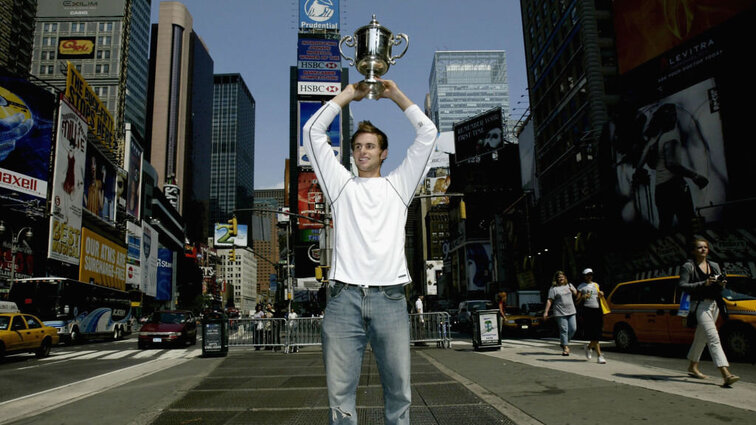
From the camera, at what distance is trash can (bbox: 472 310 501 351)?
13.7 m

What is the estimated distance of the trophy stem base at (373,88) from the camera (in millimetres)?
2949

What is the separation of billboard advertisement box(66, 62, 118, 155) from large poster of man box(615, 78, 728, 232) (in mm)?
39507

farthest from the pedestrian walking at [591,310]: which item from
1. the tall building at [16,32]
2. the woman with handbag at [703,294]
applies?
the tall building at [16,32]

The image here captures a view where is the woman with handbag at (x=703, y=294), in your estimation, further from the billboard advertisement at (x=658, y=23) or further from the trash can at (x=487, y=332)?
the billboard advertisement at (x=658, y=23)

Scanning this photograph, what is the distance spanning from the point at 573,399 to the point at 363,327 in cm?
413

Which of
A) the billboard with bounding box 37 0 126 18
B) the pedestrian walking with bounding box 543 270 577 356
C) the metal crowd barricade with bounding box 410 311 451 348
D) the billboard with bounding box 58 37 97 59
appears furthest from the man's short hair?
the billboard with bounding box 37 0 126 18

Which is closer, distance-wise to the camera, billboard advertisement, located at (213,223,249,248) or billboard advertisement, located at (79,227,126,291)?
billboard advertisement, located at (79,227,126,291)

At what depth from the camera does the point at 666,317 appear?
11578 millimetres

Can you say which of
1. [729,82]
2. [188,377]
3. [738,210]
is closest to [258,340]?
[188,377]

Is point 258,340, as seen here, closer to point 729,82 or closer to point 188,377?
point 188,377

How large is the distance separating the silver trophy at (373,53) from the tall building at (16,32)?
65.0m

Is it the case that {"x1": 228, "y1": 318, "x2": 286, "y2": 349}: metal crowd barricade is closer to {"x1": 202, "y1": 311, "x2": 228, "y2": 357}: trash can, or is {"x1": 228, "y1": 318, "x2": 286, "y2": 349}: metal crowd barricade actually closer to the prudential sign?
{"x1": 202, "y1": 311, "x2": 228, "y2": 357}: trash can

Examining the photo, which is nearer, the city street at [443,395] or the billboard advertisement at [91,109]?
the city street at [443,395]

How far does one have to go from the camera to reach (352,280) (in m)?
2.60
